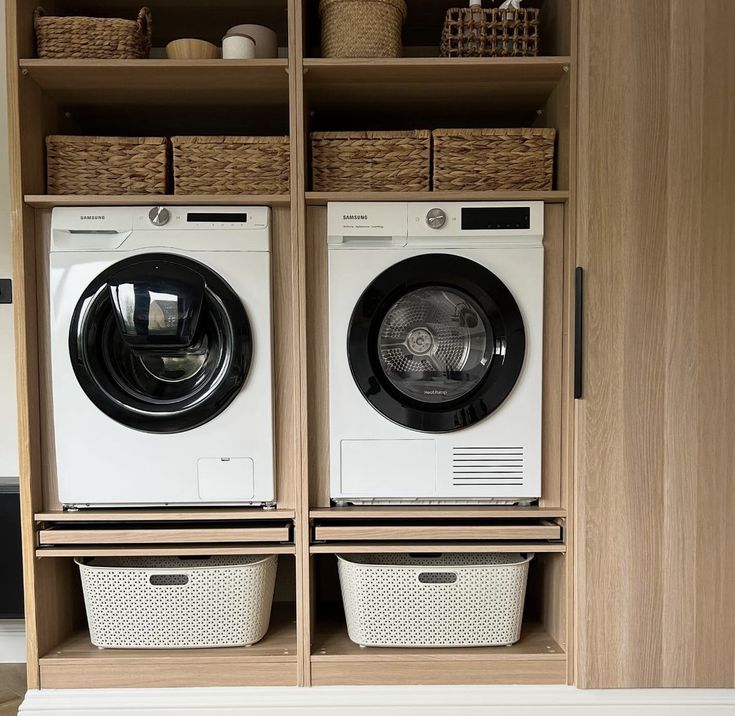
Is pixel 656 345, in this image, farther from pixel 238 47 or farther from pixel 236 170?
pixel 238 47

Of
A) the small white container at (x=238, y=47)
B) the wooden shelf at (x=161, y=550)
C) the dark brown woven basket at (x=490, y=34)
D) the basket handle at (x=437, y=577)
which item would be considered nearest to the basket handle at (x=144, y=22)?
the small white container at (x=238, y=47)

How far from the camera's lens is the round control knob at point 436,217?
6.47ft

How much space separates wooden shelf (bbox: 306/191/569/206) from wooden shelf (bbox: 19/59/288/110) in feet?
1.28

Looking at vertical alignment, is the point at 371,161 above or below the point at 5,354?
above

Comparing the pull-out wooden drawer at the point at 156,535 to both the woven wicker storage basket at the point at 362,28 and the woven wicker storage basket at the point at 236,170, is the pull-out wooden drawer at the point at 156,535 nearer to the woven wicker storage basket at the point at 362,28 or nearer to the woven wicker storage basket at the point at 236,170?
the woven wicker storage basket at the point at 236,170

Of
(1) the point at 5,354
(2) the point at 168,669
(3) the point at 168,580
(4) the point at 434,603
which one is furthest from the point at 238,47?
(2) the point at 168,669

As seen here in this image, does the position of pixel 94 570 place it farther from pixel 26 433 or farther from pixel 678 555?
pixel 678 555

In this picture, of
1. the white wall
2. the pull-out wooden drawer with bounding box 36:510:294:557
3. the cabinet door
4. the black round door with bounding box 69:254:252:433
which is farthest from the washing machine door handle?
the cabinet door

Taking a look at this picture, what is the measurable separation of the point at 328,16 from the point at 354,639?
1894 mm

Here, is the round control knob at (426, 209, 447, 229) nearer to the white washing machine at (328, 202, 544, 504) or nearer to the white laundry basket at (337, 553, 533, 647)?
the white washing machine at (328, 202, 544, 504)

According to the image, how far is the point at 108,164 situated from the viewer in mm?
2010

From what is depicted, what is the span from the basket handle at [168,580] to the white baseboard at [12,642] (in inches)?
32.6

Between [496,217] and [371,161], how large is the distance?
0.41 metres

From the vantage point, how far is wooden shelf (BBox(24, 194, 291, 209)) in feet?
6.37
